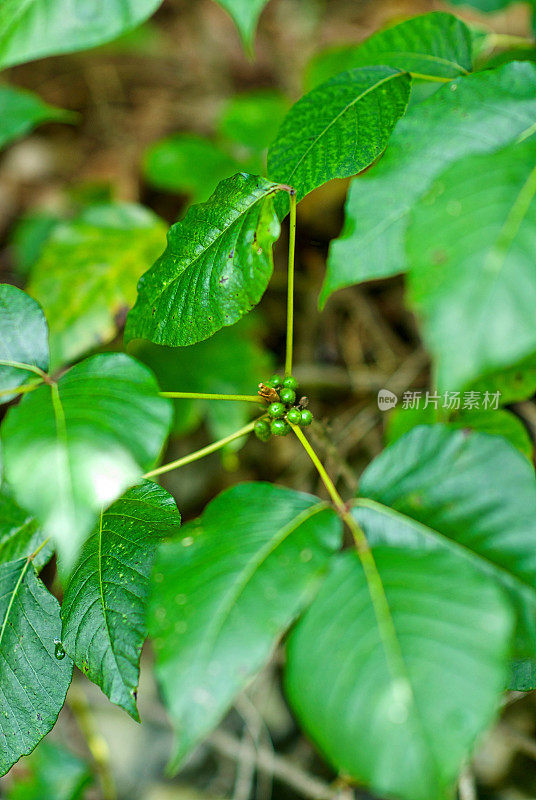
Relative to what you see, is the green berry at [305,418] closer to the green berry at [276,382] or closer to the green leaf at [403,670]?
the green berry at [276,382]

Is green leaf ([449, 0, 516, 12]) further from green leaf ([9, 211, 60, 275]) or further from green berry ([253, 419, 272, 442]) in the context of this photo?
green leaf ([9, 211, 60, 275])

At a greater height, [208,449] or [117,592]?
[208,449]

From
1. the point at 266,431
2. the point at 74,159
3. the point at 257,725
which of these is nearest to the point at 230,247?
the point at 266,431

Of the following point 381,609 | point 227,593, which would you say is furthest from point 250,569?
point 381,609

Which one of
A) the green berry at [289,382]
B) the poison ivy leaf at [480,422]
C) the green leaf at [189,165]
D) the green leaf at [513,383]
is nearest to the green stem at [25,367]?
the green berry at [289,382]

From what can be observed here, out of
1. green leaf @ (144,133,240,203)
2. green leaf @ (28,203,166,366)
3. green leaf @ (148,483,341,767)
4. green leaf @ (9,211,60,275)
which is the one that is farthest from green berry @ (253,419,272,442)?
green leaf @ (9,211,60,275)

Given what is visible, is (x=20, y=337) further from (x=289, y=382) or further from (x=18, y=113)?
(x=18, y=113)
